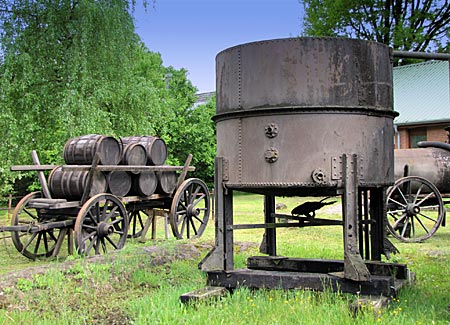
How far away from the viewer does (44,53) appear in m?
15.7

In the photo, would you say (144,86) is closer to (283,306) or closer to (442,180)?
(442,180)

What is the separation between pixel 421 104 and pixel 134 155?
1719 centimetres

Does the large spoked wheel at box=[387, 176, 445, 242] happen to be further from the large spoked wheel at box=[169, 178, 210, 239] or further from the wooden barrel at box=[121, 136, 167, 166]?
the wooden barrel at box=[121, 136, 167, 166]

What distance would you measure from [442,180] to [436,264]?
4.07 metres

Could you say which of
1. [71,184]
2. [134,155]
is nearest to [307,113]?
[71,184]

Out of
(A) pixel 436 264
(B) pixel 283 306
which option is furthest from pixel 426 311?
(A) pixel 436 264

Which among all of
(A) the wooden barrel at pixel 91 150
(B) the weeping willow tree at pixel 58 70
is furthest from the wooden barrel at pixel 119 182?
(B) the weeping willow tree at pixel 58 70

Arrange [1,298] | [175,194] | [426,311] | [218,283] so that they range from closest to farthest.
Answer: [426,311]
[1,298]
[218,283]
[175,194]

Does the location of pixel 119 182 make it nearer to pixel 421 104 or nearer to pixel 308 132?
pixel 308 132

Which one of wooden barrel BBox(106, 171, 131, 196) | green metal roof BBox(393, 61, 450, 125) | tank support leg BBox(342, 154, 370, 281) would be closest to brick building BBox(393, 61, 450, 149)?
green metal roof BBox(393, 61, 450, 125)

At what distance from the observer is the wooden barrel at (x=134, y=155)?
35.1 feet

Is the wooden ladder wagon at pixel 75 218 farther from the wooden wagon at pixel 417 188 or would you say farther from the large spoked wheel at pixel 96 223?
the wooden wagon at pixel 417 188

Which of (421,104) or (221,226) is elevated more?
(421,104)

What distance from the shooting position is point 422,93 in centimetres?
2489
